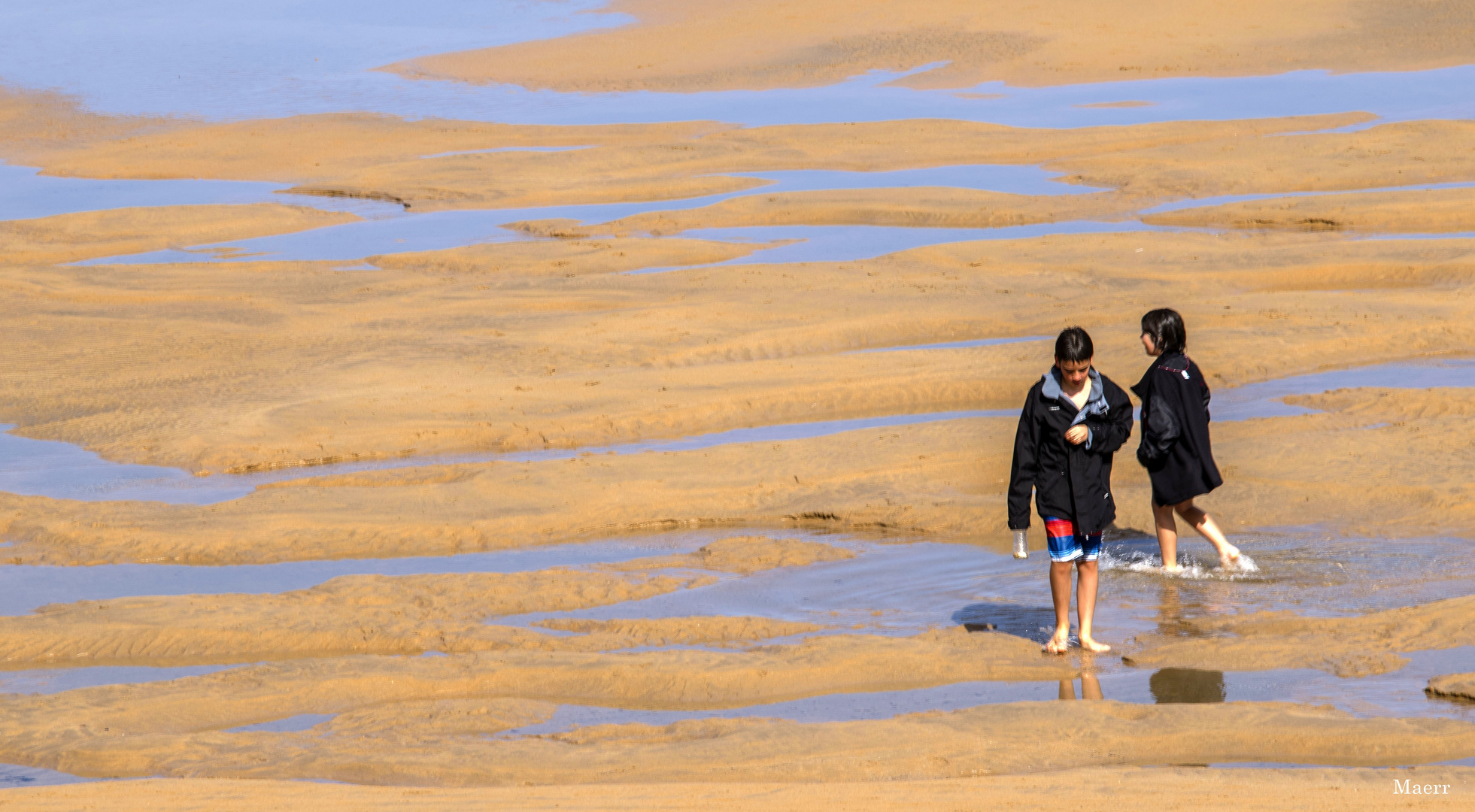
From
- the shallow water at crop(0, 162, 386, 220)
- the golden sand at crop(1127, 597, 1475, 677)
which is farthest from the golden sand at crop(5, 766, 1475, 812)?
the shallow water at crop(0, 162, 386, 220)

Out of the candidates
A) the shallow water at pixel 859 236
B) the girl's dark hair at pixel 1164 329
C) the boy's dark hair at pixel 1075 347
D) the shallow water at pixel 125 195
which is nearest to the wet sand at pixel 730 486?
the shallow water at pixel 859 236

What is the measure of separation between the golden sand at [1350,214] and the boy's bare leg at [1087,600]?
12.7 metres

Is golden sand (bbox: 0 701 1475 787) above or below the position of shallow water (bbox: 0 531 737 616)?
below

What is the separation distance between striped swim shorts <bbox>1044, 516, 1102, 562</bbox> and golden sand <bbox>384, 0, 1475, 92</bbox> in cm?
2656

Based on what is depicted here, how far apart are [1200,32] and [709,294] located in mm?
23188

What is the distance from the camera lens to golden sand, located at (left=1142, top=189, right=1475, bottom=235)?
60.5 feet

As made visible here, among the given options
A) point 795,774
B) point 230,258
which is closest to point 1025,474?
point 795,774

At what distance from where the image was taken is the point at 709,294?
15.8 metres

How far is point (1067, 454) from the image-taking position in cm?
702

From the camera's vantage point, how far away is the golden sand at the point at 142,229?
Result: 2002cm

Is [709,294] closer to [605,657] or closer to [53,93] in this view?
[605,657]

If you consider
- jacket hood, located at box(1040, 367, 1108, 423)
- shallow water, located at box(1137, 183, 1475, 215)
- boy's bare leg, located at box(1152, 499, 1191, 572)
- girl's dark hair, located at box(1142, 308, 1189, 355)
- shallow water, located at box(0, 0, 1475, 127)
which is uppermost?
shallow water, located at box(0, 0, 1475, 127)

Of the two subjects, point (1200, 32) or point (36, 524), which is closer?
point (36, 524)

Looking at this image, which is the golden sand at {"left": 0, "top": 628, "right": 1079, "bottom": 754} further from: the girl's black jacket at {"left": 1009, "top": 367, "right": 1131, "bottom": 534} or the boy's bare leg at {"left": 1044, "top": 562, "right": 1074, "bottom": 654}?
the girl's black jacket at {"left": 1009, "top": 367, "right": 1131, "bottom": 534}
